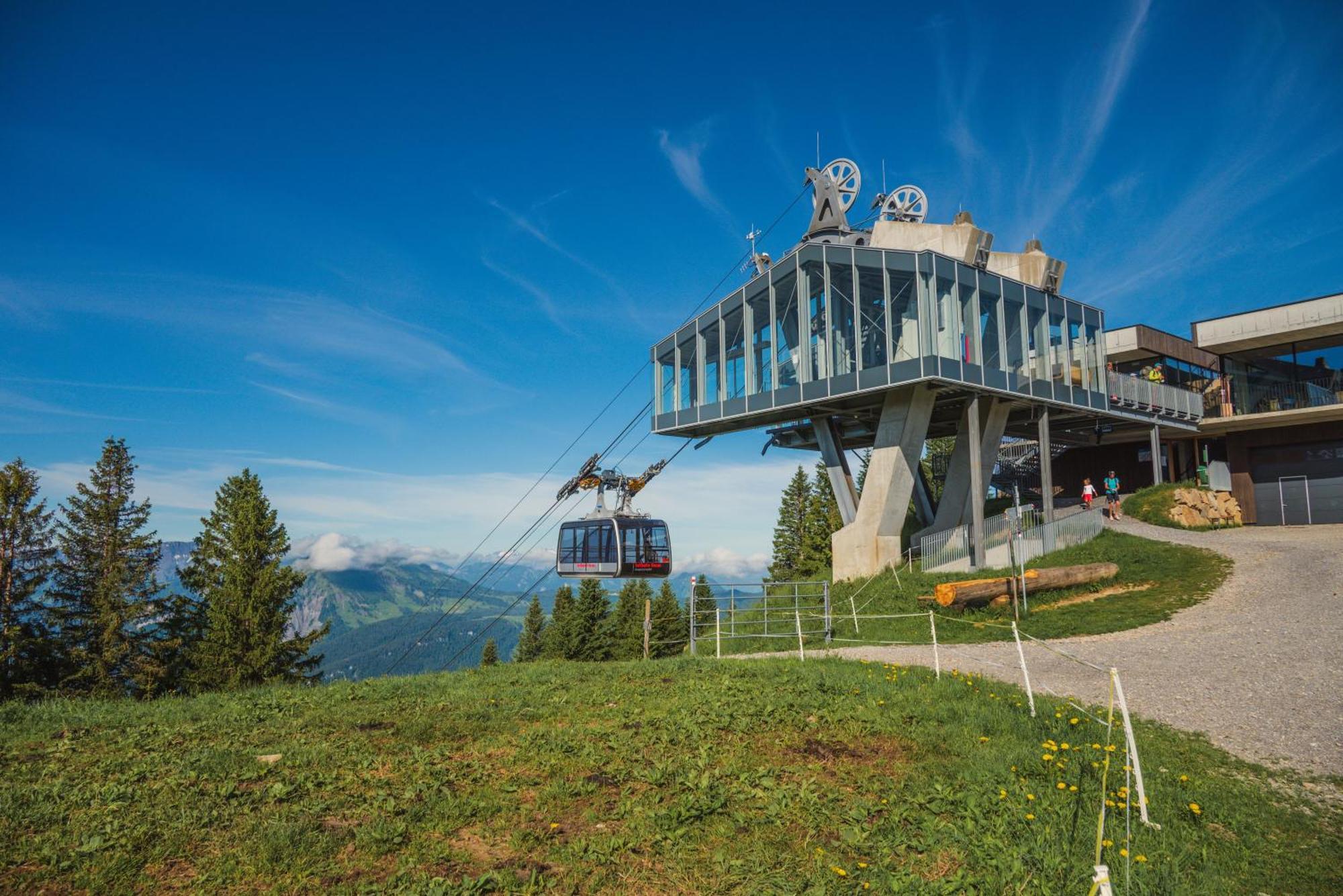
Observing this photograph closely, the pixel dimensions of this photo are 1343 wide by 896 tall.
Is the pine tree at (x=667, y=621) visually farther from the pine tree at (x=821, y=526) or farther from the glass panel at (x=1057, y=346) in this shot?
the glass panel at (x=1057, y=346)

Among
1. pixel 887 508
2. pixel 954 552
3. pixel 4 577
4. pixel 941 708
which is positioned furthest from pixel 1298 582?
pixel 4 577

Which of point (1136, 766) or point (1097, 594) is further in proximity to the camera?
point (1097, 594)

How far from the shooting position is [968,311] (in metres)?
29.1

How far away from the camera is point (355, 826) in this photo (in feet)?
21.7

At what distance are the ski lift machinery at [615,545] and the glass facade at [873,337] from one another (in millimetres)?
6236

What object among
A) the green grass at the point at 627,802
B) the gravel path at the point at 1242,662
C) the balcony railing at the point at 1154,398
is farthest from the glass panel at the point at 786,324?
the green grass at the point at 627,802

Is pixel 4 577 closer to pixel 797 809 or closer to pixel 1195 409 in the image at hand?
pixel 797 809

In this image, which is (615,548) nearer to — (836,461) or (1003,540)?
(836,461)

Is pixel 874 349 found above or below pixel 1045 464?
above

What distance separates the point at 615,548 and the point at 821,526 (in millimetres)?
35144

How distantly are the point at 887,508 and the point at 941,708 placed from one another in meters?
19.6

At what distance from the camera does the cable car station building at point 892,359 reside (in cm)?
2806

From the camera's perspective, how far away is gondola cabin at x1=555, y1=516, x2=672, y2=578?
1153 inches

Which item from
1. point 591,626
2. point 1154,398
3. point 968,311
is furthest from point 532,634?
point 968,311
